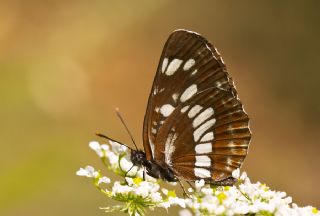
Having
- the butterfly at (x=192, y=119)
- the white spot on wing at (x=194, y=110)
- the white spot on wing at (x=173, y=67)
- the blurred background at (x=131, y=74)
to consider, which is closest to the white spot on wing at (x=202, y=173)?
the butterfly at (x=192, y=119)

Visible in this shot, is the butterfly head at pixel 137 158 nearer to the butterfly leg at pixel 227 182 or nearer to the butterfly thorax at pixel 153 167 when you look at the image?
the butterfly thorax at pixel 153 167

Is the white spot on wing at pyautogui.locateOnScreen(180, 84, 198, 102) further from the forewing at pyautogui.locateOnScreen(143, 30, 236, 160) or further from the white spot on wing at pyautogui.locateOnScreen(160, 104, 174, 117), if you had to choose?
the white spot on wing at pyautogui.locateOnScreen(160, 104, 174, 117)

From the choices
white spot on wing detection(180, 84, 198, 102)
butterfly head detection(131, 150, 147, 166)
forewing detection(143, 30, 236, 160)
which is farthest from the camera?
white spot on wing detection(180, 84, 198, 102)

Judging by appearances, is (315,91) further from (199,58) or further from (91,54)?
(199,58)

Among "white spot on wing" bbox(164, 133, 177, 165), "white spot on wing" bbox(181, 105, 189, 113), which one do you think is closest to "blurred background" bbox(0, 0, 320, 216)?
"white spot on wing" bbox(164, 133, 177, 165)

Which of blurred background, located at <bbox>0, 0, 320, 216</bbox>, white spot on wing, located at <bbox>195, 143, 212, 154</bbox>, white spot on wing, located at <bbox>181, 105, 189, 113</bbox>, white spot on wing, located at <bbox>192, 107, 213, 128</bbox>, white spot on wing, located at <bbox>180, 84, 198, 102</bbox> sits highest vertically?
blurred background, located at <bbox>0, 0, 320, 216</bbox>

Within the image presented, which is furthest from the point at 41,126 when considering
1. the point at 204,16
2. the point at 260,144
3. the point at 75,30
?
the point at 204,16

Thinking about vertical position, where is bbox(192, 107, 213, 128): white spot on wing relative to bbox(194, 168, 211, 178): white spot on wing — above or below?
above
